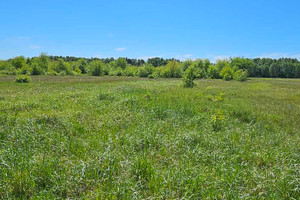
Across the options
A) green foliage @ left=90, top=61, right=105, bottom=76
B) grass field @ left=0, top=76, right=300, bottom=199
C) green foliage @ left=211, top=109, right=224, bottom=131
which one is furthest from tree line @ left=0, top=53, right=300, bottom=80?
grass field @ left=0, top=76, right=300, bottom=199

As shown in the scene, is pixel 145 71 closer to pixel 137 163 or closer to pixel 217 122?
pixel 217 122

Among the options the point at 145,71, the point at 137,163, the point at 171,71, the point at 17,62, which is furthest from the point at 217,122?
the point at 17,62

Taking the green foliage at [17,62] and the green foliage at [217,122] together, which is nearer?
the green foliage at [217,122]

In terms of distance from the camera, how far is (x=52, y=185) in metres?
3.60

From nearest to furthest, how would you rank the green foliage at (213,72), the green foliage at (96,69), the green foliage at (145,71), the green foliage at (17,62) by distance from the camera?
the green foliage at (17,62), the green foliage at (213,72), the green foliage at (96,69), the green foliage at (145,71)

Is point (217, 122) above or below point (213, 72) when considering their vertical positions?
below

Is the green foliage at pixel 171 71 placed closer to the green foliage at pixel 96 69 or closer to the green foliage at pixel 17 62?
the green foliage at pixel 96 69

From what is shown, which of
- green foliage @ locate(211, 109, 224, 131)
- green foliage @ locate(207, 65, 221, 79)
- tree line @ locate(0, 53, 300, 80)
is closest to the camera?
green foliage @ locate(211, 109, 224, 131)

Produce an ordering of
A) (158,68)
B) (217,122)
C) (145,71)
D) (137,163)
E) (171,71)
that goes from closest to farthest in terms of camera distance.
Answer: (137,163) → (217,122) → (171,71) → (145,71) → (158,68)

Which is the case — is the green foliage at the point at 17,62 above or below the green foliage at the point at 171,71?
above

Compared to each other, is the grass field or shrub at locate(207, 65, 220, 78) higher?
shrub at locate(207, 65, 220, 78)

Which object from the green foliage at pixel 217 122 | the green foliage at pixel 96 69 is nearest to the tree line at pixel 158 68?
the green foliage at pixel 96 69

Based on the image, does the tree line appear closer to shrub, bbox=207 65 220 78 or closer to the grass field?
shrub, bbox=207 65 220 78

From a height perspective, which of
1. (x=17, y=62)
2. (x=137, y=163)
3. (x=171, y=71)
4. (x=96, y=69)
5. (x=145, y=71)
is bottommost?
A: (x=137, y=163)
